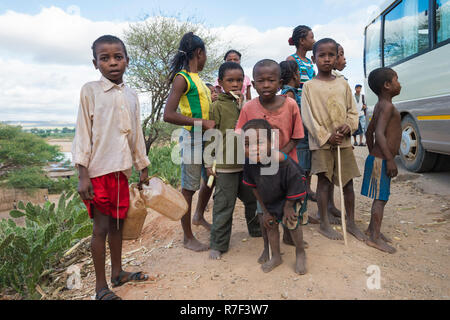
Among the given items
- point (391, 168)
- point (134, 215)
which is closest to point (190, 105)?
point (134, 215)

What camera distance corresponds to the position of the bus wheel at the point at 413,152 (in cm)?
536

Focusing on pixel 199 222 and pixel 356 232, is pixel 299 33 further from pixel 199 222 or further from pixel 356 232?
pixel 199 222

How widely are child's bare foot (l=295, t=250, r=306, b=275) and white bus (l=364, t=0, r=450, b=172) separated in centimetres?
336

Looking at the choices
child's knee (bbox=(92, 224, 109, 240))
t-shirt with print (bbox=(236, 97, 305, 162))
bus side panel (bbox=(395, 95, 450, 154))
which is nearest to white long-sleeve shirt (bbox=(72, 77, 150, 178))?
child's knee (bbox=(92, 224, 109, 240))

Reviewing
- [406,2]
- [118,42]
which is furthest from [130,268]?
[406,2]

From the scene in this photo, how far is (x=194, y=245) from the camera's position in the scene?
3025mm

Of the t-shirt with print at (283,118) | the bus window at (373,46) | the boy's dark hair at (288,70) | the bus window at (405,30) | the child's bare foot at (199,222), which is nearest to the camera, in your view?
the t-shirt with print at (283,118)

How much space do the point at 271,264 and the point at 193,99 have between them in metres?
1.49

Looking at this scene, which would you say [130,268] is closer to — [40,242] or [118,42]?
[40,242]

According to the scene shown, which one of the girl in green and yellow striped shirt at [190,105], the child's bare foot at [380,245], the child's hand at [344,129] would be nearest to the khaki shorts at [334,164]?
the child's hand at [344,129]

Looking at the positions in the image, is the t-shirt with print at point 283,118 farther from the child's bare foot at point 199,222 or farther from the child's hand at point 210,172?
the child's bare foot at point 199,222

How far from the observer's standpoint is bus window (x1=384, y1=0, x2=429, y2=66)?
5.06 m

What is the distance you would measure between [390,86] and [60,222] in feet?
12.9
